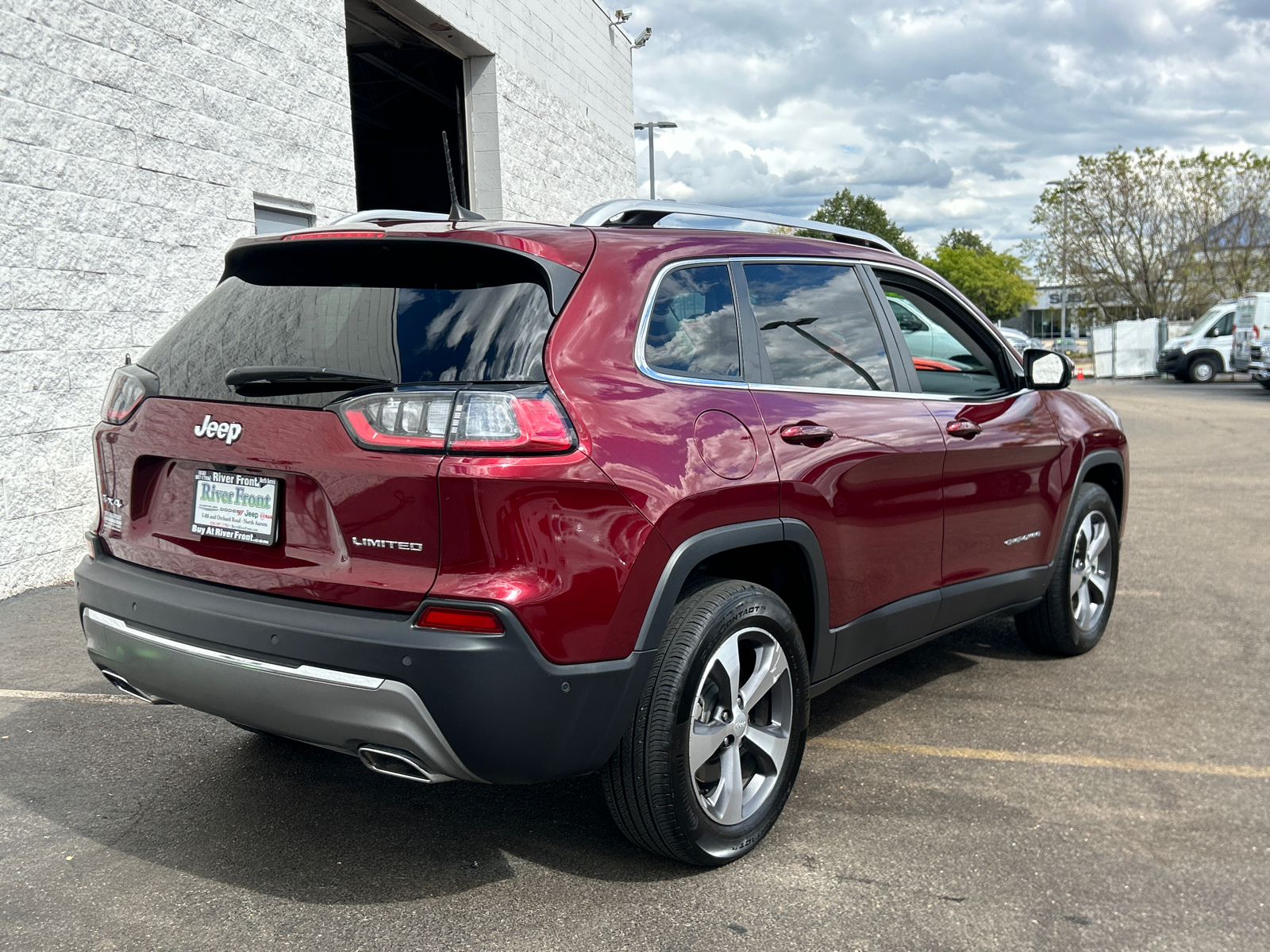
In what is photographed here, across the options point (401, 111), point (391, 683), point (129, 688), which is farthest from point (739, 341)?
point (401, 111)

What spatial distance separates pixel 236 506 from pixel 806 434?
1621 millimetres

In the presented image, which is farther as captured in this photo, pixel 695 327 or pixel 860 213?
pixel 860 213

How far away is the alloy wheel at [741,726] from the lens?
10.1ft

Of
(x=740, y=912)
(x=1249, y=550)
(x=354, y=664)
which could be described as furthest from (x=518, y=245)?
(x=1249, y=550)

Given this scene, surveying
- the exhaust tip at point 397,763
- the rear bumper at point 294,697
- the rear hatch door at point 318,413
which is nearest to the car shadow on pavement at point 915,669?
the exhaust tip at point 397,763

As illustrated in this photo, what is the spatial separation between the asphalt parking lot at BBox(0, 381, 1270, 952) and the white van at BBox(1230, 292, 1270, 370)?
23.3m

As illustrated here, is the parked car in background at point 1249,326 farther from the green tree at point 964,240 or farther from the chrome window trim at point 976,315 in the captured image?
the green tree at point 964,240

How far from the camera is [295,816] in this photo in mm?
3516

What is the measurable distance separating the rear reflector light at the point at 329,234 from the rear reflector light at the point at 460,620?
1.04m

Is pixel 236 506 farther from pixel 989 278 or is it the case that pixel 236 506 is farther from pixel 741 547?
pixel 989 278

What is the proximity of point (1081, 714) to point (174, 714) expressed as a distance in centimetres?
360

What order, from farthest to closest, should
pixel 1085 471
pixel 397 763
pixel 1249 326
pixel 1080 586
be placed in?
pixel 1249 326 → pixel 1080 586 → pixel 1085 471 → pixel 397 763

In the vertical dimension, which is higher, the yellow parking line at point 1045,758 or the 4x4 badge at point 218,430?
the 4x4 badge at point 218,430

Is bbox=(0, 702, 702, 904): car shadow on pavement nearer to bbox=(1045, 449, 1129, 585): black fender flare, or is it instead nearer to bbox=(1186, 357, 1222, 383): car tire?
bbox=(1045, 449, 1129, 585): black fender flare
